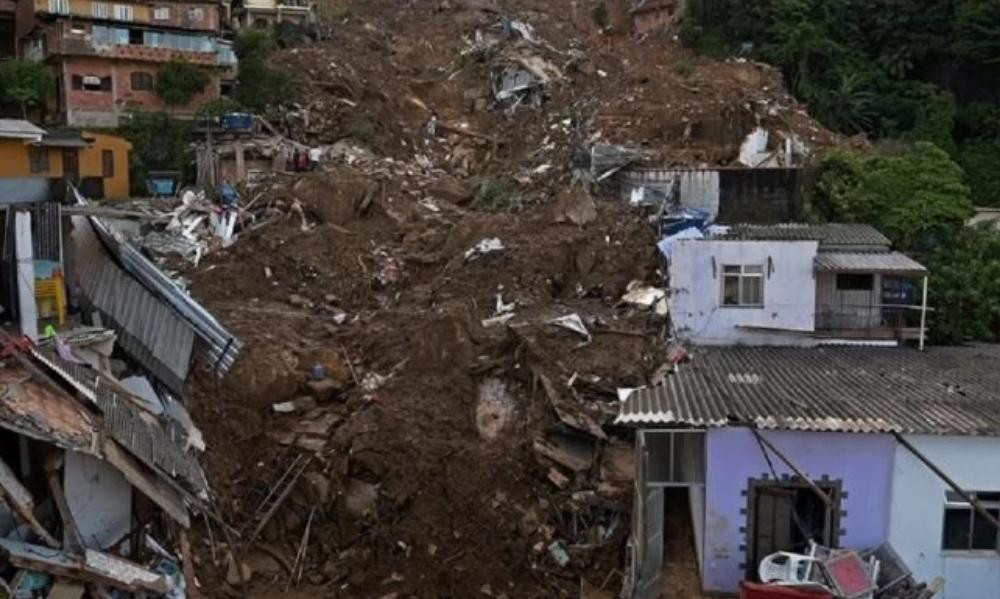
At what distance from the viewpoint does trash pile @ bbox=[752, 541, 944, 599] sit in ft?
29.3

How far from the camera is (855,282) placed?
1571cm

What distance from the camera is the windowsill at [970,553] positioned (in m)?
10.3

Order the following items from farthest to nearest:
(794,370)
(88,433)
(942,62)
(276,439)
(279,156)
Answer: (942,62), (279,156), (276,439), (794,370), (88,433)

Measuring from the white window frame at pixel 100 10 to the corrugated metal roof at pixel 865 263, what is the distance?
26.5 m

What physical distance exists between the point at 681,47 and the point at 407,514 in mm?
27924

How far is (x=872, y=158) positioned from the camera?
72.0 ft

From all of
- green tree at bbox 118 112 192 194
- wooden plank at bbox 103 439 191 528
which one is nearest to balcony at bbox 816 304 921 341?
wooden plank at bbox 103 439 191 528

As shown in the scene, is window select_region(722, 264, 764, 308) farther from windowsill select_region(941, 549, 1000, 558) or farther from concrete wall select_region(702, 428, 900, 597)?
windowsill select_region(941, 549, 1000, 558)

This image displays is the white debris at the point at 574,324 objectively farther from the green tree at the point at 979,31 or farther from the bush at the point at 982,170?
the green tree at the point at 979,31

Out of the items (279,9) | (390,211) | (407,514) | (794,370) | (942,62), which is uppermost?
(279,9)

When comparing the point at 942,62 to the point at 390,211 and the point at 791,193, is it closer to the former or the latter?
the point at 791,193

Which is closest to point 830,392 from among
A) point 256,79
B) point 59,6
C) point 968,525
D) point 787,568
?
point 968,525

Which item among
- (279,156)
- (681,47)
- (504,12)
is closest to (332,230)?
(279,156)

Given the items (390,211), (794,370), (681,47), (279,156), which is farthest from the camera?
(681,47)
